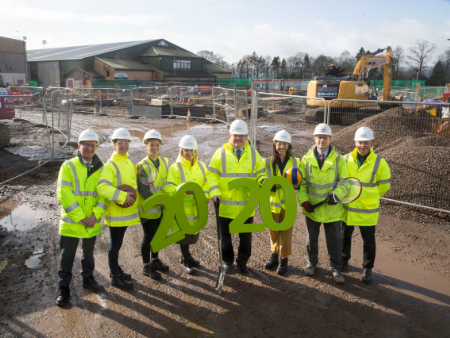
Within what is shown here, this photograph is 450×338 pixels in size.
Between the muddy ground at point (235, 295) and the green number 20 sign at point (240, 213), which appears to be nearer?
the muddy ground at point (235, 295)

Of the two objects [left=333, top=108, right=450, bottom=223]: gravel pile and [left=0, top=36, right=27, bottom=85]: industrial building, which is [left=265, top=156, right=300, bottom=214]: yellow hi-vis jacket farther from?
[left=0, top=36, right=27, bottom=85]: industrial building

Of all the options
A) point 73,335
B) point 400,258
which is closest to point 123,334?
point 73,335

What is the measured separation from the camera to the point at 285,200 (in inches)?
182

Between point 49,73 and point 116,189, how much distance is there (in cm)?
5896

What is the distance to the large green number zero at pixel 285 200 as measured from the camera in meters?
4.52

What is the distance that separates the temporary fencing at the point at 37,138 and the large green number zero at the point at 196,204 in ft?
21.5

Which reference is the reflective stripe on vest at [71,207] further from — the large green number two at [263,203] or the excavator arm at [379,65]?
the excavator arm at [379,65]

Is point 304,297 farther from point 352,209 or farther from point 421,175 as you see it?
point 421,175

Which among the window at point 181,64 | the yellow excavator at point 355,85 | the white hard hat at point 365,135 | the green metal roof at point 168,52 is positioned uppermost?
the green metal roof at point 168,52

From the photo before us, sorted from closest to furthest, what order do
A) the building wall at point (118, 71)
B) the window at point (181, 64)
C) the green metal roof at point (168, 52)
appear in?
the building wall at point (118, 71)
the green metal roof at point (168, 52)
the window at point (181, 64)

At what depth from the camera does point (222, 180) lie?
4770 millimetres

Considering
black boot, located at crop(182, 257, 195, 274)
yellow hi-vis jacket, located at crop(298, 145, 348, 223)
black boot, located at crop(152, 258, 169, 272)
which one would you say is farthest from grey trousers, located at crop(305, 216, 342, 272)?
black boot, located at crop(152, 258, 169, 272)

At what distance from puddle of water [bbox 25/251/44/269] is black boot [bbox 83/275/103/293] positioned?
1.08 meters

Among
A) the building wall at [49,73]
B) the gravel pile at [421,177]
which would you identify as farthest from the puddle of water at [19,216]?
the building wall at [49,73]
